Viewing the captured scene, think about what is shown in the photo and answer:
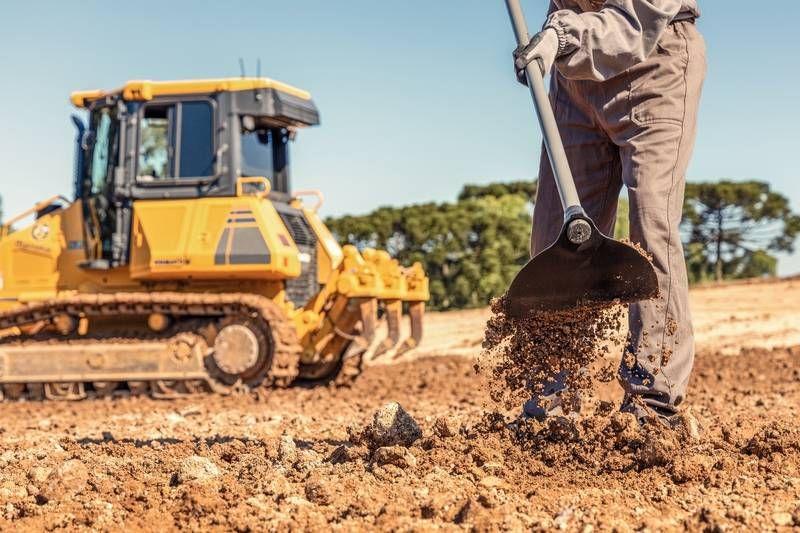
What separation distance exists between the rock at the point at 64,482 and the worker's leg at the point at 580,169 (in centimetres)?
194

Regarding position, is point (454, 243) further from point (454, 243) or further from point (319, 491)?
point (319, 491)

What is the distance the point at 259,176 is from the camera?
9531 mm

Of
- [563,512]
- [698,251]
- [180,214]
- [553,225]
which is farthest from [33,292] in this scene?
[698,251]

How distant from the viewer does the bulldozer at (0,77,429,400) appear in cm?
889

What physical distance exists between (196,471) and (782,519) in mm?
1838

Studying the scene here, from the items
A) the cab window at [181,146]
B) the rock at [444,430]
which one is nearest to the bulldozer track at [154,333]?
the cab window at [181,146]

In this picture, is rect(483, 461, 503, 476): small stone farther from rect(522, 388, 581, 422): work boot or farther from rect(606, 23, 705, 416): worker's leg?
rect(606, 23, 705, 416): worker's leg

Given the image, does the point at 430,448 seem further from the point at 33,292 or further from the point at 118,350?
the point at 33,292

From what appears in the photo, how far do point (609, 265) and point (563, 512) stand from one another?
3.31 ft

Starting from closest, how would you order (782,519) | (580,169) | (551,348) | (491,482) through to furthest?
(782,519) < (491,482) < (551,348) < (580,169)

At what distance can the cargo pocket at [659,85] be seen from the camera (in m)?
3.71

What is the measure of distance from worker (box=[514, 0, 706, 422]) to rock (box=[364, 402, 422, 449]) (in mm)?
464

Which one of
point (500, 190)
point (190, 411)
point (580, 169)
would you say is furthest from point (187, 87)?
point (500, 190)

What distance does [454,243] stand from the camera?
19.6 metres
